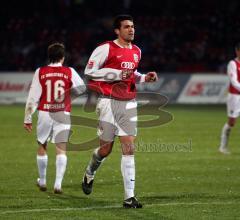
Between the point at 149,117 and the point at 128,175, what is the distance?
48.2 feet

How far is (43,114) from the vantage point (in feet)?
35.8

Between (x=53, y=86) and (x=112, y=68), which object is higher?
(x=112, y=68)

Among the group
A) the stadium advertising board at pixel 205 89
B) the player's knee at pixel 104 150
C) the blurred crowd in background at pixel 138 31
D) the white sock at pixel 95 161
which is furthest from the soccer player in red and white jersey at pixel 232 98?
the blurred crowd in background at pixel 138 31

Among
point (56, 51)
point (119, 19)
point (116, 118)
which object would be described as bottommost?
point (116, 118)

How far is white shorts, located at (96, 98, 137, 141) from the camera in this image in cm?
968

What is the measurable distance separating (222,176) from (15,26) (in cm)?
2564

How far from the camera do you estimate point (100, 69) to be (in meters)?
9.83

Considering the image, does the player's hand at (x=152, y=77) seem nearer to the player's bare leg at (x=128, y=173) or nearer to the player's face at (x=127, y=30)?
the player's face at (x=127, y=30)

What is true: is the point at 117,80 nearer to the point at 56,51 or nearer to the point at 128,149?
the point at 128,149

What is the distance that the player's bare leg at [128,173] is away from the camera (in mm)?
9312

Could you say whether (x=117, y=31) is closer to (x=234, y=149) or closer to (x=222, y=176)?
(x=222, y=176)

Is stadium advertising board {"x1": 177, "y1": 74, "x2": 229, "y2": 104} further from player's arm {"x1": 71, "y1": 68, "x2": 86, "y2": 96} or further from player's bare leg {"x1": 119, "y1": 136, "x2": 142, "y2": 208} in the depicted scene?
player's bare leg {"x1": 119, "y1": 136, "x2": 142, "y2": 208}

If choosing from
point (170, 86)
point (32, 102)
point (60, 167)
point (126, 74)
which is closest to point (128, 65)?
point (126, 74)

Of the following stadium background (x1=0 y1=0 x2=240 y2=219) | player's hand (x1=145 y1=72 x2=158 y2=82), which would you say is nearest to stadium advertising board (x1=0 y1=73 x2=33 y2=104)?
stadium background (x1=0 y1=0 x2=240 y2=219)
